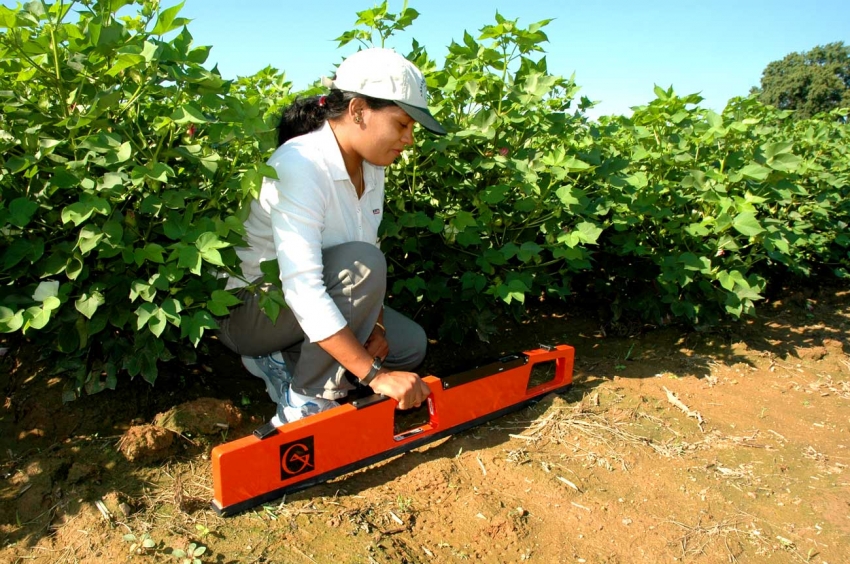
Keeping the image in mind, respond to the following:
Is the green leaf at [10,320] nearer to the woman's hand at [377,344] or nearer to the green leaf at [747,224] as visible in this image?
the woman's hand at [377,344]

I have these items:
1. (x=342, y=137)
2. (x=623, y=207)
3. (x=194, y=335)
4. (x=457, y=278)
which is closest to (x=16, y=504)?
(x=194, y=335)

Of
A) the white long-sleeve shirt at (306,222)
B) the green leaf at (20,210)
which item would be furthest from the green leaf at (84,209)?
the white long-sleeve shirt at (306,222)

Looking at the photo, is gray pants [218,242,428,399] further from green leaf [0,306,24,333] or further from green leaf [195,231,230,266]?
green leaf [0,306,24,333]

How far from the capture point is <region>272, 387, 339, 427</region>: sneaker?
2.25 m

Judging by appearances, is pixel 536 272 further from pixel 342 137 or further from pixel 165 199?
pixel 165 199

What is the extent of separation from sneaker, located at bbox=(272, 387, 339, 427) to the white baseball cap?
41.4 inches

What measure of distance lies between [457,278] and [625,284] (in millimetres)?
1280

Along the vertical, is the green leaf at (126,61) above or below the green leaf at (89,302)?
above

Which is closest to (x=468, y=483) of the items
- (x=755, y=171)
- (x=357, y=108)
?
(x=357, y=108)

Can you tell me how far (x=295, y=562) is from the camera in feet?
5.59

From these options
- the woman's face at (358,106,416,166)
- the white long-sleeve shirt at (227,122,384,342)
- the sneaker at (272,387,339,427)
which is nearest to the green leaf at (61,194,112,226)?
the white long-sleeve shirt at (227,122,384,342)

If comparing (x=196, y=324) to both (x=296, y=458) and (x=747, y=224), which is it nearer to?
(x=296, y=458)

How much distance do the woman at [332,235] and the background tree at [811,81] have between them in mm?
46035

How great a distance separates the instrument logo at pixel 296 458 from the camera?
189 cm
